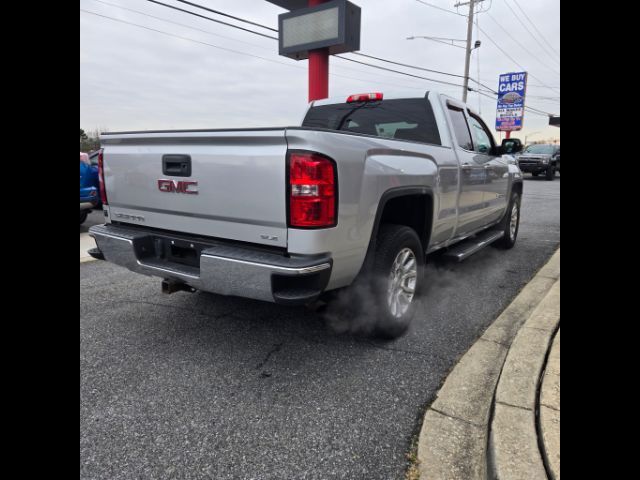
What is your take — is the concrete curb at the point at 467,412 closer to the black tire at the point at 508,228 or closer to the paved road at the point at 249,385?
the paved road at the point at 249,385

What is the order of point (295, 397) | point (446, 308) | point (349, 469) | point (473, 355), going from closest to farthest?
point (349, 469) < point (295, 397) < point (473, 355) < point (446, 308)

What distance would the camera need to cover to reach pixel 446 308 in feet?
13.2

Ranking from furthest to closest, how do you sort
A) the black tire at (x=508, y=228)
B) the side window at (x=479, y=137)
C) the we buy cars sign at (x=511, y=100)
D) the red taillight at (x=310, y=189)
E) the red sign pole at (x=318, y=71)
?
the we buy cars sign at (x=511, y=100) → the red sign pole at (x=318, y=71) → the black tire at (x=508, y=228) → the side window at (x=479, y=137) → the red taillight at (x=310, y=189)

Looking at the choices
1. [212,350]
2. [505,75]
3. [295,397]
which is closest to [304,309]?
[212,350]

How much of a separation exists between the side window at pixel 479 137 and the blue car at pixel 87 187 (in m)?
6.07

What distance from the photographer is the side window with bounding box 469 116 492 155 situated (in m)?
4.84

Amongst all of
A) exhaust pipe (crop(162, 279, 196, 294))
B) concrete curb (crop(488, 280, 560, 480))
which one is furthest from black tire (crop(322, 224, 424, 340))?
exhaust pipe (crop(162, 279, 196, 294))

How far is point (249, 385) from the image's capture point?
105 inches

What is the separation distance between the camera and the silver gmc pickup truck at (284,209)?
243 cm

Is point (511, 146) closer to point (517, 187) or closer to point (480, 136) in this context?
point (480, 136)

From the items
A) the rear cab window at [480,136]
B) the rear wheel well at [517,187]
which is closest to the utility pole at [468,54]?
the rear wheel well at [517,187]

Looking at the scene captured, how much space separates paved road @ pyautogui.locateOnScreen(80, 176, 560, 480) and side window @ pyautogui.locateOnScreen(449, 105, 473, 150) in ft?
5.04
